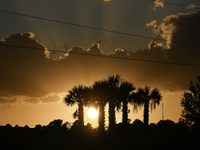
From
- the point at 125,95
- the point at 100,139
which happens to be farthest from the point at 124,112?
the point at 100,139

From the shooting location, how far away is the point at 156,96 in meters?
64.3

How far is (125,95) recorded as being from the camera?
188ft

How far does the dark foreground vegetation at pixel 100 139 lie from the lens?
38.7m

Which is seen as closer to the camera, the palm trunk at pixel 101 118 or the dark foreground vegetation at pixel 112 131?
the dark foreground vegetation at pixel 112 131

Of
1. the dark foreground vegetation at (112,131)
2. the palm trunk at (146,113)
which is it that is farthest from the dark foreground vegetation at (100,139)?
the palm trunk at (146,113)

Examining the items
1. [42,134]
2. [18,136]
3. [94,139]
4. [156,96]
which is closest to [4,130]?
[18,136]

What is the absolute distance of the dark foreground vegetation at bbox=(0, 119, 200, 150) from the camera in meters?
38.7

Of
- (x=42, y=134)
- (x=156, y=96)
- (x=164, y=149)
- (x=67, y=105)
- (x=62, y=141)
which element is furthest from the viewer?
(x=156, y=96)

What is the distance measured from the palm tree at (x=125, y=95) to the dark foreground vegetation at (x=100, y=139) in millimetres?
5302

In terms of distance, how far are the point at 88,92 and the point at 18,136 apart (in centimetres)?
1972

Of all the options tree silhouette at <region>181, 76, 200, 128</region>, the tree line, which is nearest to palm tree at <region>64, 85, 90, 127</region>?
the tree line

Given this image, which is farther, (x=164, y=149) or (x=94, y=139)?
(x=94, y=139)

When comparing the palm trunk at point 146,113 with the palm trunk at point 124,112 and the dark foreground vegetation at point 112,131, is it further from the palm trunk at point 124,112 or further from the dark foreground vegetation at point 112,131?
the palm trunk at point 124,112

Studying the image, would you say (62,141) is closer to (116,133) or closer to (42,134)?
(42,134)
